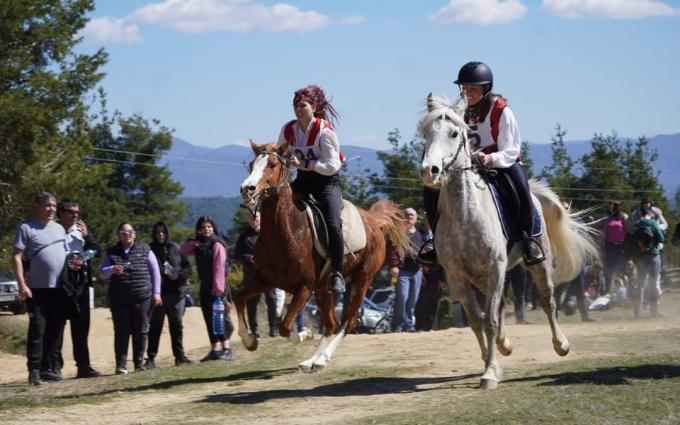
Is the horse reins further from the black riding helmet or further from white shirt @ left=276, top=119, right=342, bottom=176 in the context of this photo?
white shirt @ left=276, top=119, right=342, bottom=176

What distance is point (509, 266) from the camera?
10969 mm

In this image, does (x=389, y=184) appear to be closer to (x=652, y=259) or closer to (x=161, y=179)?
(x=161, y=179)

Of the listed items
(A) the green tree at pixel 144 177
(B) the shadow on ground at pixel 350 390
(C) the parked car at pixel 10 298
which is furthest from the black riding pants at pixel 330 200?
(A) the green tree at pixel 144 177

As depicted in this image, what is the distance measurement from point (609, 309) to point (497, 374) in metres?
15.5

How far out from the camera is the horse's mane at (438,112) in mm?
9547

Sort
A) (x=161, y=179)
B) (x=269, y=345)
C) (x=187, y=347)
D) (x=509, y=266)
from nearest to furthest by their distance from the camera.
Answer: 1. (x=509, y=266)
2. (x=269, y=345)
3. (x=187, y=347)
4. (x=161, y=179)

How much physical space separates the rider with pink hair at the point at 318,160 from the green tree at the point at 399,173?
4129 centimetres

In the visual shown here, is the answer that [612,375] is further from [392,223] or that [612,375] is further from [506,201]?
[392,223]

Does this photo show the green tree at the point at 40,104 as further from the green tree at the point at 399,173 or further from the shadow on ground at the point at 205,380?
the green tree at the point at 399,173

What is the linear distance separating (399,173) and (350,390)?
157ft

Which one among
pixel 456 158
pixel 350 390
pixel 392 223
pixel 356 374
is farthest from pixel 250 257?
pixel 456 158

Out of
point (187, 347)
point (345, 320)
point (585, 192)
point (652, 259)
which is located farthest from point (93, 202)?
point (345, 320)

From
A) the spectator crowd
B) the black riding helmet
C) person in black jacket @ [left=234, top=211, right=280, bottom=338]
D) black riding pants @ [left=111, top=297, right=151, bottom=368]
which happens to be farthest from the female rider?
black riding pants @ [left=111, top=297, right=151, bottom=368]

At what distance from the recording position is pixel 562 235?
39.1 ft
